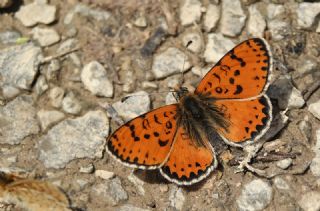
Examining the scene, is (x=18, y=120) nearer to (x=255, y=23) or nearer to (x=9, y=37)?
(x=9, y=37)

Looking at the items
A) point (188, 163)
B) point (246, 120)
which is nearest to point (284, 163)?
point (246, 120)

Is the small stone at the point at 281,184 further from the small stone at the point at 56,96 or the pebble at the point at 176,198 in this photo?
the small stone at the point at 56,96

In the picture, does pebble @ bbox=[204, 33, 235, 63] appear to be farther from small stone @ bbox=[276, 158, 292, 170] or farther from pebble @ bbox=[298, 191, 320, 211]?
pebble @ bbox=[298, 191, 320, 211]

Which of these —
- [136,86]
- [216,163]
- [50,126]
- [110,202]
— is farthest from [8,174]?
[216,163]

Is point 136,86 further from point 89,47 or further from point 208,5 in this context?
point 208,5

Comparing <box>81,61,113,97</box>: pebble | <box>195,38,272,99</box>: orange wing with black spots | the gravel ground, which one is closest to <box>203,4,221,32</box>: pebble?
the gravel ground
